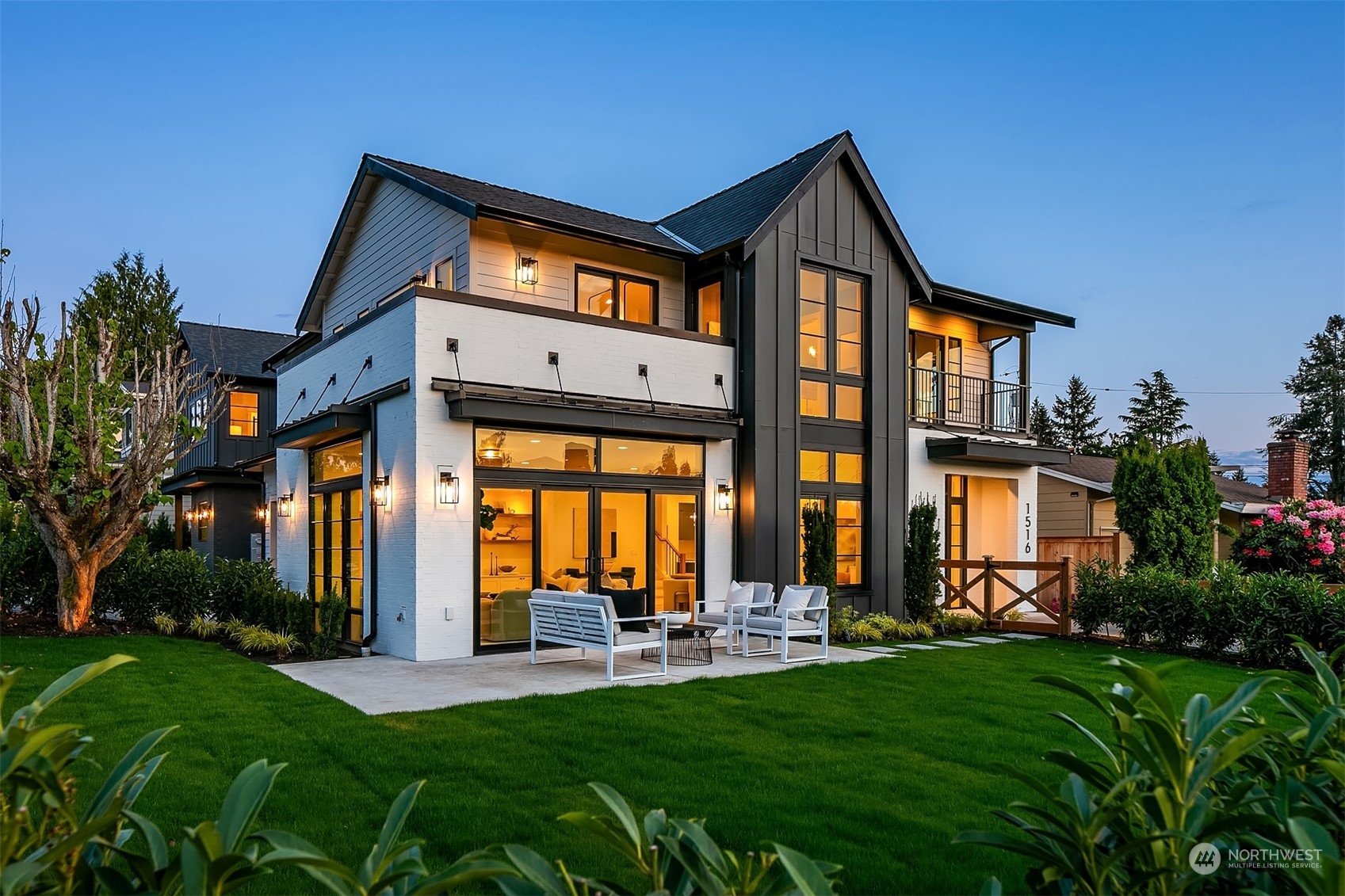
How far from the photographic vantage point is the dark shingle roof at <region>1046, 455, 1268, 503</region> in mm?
24047

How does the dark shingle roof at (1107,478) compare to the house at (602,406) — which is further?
the dark shingle roof at (1107,478)

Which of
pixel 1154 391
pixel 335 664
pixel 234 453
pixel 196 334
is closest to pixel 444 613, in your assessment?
pixel 335 664

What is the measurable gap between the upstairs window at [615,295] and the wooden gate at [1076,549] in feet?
31.1

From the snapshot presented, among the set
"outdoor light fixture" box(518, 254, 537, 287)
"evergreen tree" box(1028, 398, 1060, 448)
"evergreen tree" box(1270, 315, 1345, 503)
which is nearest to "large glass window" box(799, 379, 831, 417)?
"outdoor light fixture" box(518, 254, 537, 287)

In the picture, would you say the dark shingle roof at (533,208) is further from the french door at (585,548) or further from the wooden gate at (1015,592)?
the wooden gate at (1015,592)

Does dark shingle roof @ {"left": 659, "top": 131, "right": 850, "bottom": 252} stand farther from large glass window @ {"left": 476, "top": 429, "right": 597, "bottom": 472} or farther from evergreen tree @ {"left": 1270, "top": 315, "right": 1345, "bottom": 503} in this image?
evergreen tree @ {"left": 1270, "top": 315, "right": 1345, "bottom": 503}

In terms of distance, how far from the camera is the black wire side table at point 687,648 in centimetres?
1068

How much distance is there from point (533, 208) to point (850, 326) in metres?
5.66

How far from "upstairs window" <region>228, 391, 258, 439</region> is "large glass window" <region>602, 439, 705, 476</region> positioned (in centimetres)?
1490

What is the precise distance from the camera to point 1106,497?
2280cm

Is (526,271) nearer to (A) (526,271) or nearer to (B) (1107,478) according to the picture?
(A) (526,271)

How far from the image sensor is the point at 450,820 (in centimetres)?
479

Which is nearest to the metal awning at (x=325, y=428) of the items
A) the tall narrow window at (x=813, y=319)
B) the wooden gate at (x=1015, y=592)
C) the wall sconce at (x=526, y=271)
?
the wall sconce at (x=526, y=271)

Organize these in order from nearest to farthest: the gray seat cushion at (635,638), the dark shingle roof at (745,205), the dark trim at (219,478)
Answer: the gray seat cushion at (635,638), the dark shingle roof at (745,205), the dark trim at (219,478)
